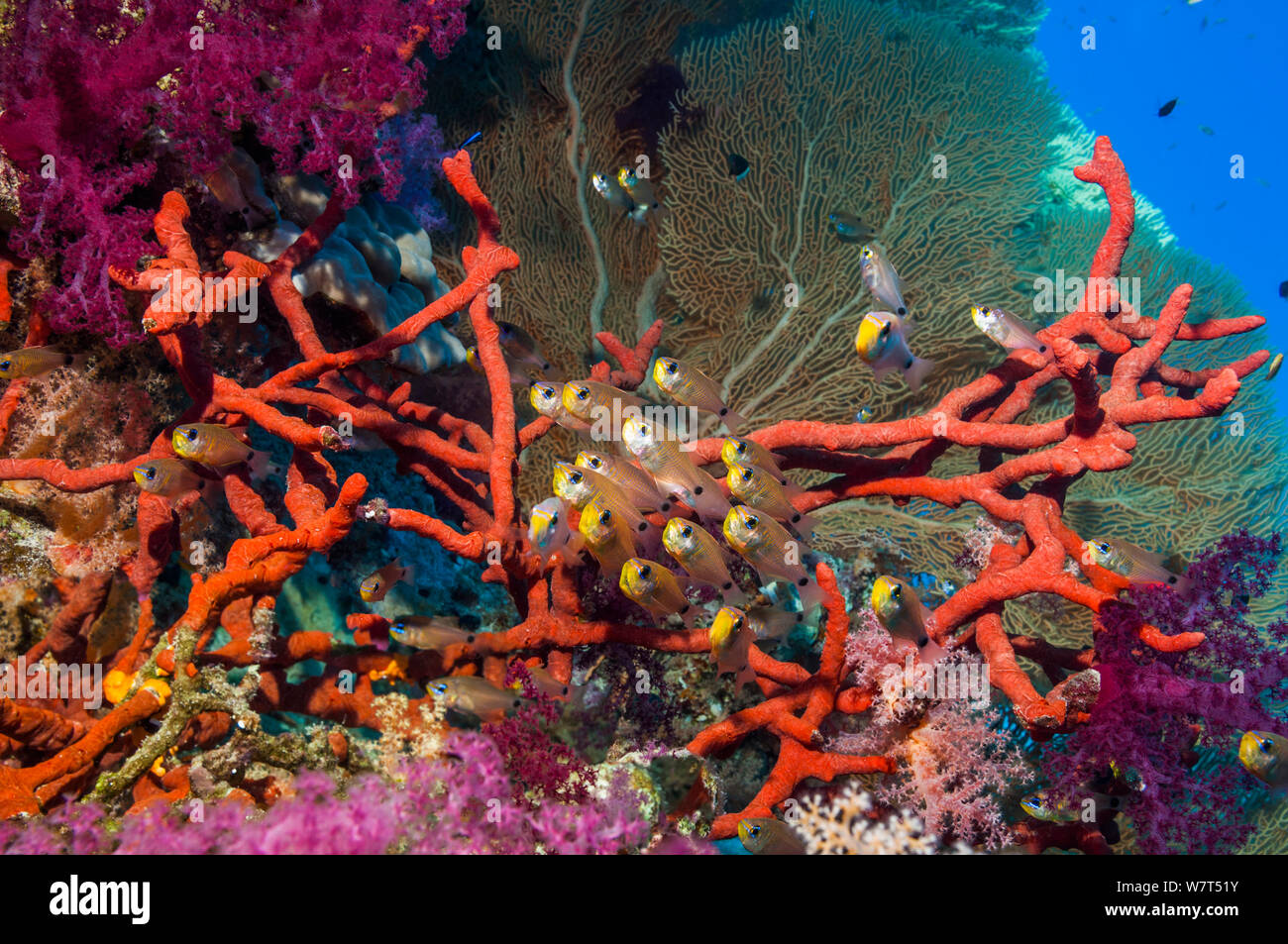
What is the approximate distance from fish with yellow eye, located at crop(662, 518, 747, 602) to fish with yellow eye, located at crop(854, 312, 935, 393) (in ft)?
3.68

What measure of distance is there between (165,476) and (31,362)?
3.38 ft

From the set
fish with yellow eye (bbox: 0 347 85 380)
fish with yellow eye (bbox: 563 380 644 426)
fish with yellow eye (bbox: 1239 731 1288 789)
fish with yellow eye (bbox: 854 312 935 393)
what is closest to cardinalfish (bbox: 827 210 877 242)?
fish with yellow eye (bbox: 854 312 935 393)

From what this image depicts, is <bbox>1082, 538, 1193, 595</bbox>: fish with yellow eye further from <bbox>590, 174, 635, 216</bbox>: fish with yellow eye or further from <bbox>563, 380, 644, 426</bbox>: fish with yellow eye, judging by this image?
<bbox>590, 174, 635, 216</bbox>: fish with yellow eye

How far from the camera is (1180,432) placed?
517cm

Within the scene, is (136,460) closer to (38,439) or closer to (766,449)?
(38,439)

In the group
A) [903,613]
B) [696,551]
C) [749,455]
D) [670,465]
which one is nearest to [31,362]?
[670,465]

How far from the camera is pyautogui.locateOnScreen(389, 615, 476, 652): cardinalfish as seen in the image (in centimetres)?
317

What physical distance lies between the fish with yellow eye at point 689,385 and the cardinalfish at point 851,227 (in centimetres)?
227

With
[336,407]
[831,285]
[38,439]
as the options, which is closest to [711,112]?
[831,285]

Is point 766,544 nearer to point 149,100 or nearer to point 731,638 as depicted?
point 731,638

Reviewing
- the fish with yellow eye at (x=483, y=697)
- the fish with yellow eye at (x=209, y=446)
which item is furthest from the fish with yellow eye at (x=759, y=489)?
the fish with yellow eye at (x=209, y=446)

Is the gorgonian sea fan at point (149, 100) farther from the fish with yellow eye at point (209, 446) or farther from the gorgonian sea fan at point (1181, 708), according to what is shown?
the gorgonian sea fan at point (1181, 708)

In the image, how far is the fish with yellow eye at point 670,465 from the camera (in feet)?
9.29

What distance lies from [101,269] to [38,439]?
1.04m
